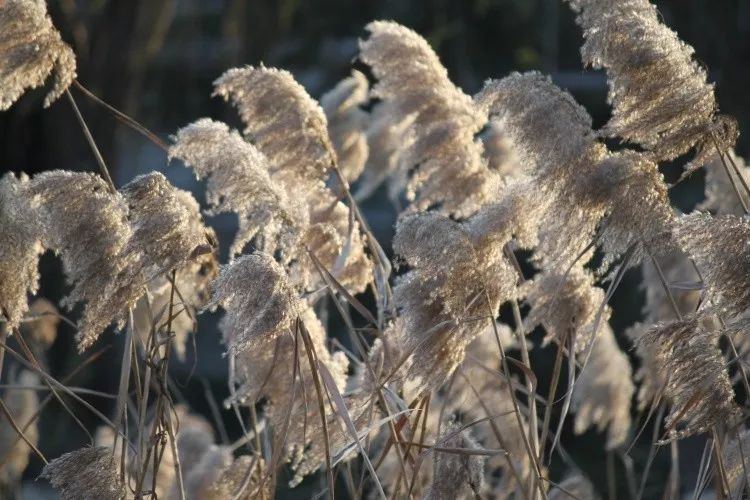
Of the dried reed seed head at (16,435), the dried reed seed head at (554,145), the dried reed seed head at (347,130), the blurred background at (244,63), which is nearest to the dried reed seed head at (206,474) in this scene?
the dried reed seed head at (16,435)

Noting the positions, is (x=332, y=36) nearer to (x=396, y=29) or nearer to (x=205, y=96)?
(x=205, y=96)

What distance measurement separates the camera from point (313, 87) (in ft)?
35.2

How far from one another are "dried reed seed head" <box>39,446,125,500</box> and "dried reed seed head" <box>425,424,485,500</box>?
1.69ft

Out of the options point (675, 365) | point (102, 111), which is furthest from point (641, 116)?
point (102, 111)

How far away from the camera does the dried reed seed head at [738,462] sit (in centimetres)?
186

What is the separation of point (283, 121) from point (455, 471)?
2.45ft

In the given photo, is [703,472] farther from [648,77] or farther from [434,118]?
[434,118]

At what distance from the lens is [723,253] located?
1644 mm

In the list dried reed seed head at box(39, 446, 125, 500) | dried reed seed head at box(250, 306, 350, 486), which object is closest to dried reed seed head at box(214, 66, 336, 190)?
dried reed seed head at box(250, 306, 350, 486)

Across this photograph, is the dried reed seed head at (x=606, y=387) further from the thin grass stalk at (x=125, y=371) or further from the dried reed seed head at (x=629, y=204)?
the thin grass stalk at (x=125, y=371)

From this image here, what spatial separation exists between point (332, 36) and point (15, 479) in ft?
22.2

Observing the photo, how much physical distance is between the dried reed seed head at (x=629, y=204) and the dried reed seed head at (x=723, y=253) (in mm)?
104

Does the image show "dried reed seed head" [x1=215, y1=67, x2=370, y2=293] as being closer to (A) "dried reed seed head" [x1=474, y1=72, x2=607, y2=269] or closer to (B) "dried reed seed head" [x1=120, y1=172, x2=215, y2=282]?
(B) "dried reed seed head" [x1=120, y1=172, x2=215, y2=282]

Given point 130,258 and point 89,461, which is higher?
point 130,258
